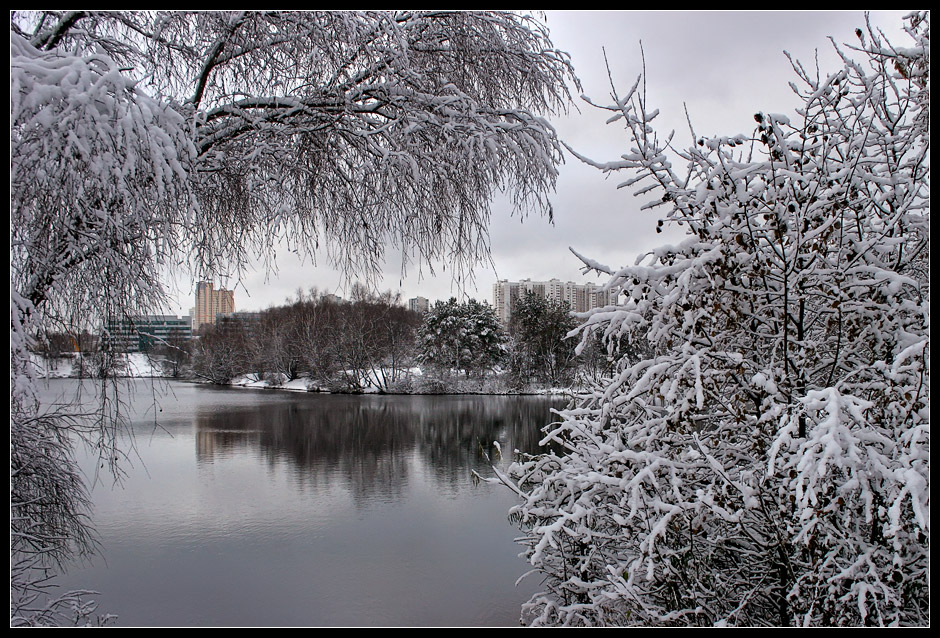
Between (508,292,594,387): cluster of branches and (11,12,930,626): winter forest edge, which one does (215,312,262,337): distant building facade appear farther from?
(508,292,594,387): cluster of branches

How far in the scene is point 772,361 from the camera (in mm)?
1850

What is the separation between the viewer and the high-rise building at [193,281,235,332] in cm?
237

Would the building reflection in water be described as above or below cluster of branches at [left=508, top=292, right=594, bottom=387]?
below

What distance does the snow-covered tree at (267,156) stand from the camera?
1471 mm

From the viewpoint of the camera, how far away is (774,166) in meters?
1.94

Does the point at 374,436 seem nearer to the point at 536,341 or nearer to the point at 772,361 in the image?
the point at 536,341

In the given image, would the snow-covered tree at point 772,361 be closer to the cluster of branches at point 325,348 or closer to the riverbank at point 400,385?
the riverbank at point 400,385

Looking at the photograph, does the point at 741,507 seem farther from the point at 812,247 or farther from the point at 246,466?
the point at 246,466

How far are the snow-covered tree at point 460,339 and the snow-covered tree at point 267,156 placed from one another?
2095 centimetres

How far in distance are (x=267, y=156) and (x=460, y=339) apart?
71.7 ft

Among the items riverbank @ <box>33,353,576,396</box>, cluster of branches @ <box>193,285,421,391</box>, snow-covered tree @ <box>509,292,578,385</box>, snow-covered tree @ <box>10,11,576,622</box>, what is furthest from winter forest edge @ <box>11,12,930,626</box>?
snow-covered tree @ <box>509,292,578,385</box>

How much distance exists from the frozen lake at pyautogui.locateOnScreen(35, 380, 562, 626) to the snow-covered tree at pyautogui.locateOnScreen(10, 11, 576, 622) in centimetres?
50

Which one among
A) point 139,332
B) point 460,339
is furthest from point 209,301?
point 460,339
